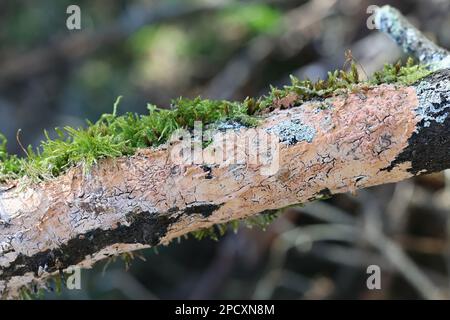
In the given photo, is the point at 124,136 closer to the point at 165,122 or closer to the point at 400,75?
the point at 165,122

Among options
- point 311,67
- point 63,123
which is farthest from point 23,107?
point 311,67

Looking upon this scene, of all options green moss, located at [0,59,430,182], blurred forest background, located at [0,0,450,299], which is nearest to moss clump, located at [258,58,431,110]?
green moss, located at [0,59,430,182]

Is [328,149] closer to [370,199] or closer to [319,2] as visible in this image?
[370,199]

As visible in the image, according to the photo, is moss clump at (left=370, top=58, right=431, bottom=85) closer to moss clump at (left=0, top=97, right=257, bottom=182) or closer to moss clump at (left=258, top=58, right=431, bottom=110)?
moss clump at (left=258, top=58, right=431, bottom=110)

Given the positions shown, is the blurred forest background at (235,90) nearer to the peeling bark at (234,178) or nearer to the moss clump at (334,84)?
the peeling bark at (234,178)

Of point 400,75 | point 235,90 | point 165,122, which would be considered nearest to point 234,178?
point 165,122
